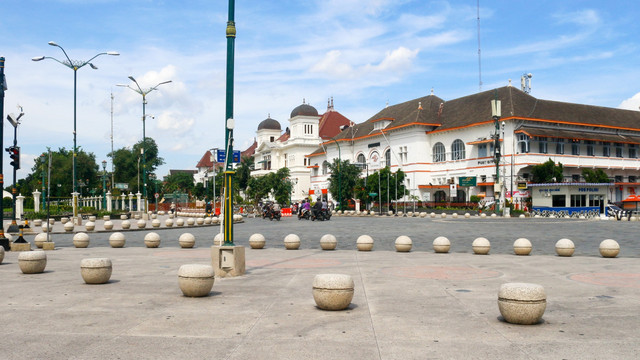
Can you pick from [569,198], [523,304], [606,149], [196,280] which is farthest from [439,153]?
[523,304]

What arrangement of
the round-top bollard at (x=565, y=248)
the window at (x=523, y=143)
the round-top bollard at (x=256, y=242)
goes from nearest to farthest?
1. the round-top bollard at (x=565, y=248)
2. the round-top bollard at (x=256, y=242)
3. the window at (x=523, y=143)

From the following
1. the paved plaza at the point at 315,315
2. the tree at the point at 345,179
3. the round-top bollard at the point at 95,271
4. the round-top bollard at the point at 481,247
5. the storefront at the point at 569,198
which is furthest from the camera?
the tree at the point at 345,179

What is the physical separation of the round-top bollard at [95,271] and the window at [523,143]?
55747 millimetres

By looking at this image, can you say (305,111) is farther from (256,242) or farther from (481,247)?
(481,247)

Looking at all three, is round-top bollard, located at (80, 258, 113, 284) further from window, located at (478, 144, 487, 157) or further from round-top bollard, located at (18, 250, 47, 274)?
window, located at (478, 144, 487, 157)

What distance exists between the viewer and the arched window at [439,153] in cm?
7062

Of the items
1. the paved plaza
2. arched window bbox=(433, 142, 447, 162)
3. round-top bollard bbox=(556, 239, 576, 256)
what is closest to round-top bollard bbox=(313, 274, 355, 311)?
the paved plaza

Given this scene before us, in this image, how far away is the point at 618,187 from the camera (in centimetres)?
6425

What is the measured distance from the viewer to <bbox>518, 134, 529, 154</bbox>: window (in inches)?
2330

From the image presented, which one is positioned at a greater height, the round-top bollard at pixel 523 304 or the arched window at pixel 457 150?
the arched window at pixel 457 150

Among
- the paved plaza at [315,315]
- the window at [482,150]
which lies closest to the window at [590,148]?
the window at [482,150]

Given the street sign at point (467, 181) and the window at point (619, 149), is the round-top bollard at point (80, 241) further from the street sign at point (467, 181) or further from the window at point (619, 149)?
the window at point (619, 149)

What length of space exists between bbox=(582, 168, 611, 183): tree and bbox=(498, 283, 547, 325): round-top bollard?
56399 millimetres

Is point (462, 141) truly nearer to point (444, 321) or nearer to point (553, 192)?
point (553, 192)
